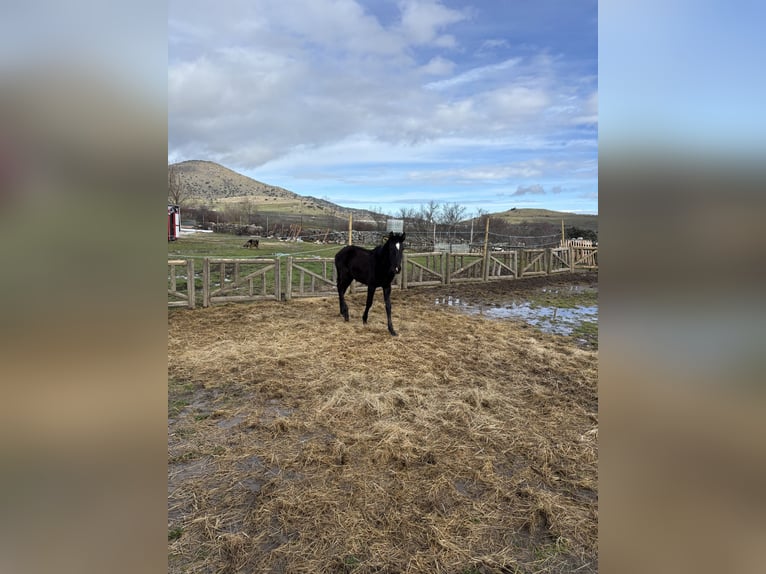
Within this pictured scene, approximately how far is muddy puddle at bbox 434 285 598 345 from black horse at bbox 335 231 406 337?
256 cm

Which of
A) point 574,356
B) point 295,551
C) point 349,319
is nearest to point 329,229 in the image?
point 349,319

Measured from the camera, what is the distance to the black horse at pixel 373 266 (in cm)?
559

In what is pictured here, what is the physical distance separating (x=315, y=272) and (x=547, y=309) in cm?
568

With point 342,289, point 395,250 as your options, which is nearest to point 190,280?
point 342,289

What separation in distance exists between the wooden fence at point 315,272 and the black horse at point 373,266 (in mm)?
1775

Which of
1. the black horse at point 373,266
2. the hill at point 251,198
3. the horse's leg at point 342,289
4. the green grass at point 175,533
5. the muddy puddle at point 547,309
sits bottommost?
the green grass at point 175,533

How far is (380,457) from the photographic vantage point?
261cm
